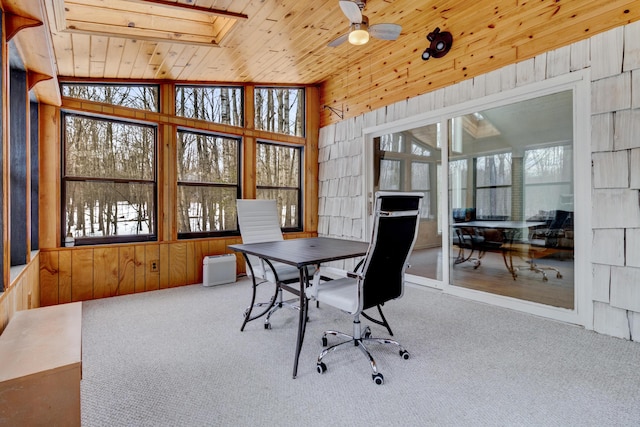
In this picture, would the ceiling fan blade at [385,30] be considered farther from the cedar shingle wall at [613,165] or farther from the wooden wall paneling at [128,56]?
the wooden wall paneling at [128,56]

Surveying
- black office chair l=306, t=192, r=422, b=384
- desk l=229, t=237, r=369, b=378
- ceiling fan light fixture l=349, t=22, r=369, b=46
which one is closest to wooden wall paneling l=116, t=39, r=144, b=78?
ceiling fan light fixture l=349, t=22, r=369, b=46

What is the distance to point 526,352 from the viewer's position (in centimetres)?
240

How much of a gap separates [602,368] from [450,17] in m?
3.71

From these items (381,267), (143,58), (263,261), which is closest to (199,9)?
(143,58)

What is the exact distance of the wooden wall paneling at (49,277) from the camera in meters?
3.48

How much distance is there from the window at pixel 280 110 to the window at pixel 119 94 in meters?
1.53

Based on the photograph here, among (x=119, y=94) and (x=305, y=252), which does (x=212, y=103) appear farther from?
(x=305, y=252)

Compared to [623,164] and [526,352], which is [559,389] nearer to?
[526,352]

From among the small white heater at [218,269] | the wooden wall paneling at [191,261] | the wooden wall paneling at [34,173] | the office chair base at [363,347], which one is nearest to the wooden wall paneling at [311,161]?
the small white heater at [218,269]

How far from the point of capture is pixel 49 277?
3.52m

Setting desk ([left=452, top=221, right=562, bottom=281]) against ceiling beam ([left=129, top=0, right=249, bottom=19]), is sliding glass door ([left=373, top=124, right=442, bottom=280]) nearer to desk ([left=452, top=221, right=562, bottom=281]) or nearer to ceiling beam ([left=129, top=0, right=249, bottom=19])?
desk ([left=452, top=221, right=562, bottom=281])

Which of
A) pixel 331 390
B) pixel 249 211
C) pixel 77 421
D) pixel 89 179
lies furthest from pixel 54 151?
pixel 331 390

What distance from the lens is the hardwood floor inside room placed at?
10.1ft

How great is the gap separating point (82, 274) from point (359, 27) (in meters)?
3.97
